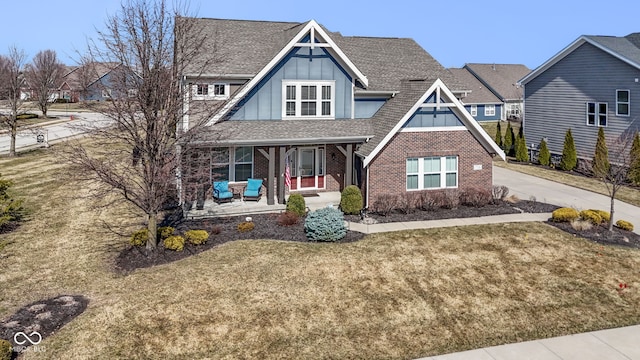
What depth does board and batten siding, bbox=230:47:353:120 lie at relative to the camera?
21.0m

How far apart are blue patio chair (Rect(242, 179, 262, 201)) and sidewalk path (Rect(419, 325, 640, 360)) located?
12.9 meters

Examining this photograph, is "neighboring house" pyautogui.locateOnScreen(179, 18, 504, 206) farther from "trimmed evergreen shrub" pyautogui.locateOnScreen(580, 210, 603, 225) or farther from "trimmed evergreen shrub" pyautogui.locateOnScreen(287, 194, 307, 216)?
"trimmed evergreen shrub" pyautogui.locateOnScreen(580, 210, 603, 225)

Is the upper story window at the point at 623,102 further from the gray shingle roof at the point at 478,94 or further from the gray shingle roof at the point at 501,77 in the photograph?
the gray shingle roof at the point at 501,77

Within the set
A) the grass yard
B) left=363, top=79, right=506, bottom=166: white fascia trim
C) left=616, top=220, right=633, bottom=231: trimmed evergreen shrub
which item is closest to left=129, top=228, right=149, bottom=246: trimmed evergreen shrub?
the grass yard

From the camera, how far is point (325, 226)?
53.6 feet

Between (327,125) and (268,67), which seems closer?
(268,67)

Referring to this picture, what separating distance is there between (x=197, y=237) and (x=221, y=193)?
17.2ft

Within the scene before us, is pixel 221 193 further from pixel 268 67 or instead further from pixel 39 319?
pixel 39 319

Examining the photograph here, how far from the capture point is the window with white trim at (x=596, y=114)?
29719mm

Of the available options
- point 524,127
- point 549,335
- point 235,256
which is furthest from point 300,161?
point 524,127

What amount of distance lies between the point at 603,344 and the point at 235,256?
10.5m

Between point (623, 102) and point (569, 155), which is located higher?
point (623, 102)

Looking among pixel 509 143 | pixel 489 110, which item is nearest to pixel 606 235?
pixel 509 143

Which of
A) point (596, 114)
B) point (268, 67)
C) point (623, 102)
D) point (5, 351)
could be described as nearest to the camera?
point (5, 351)
